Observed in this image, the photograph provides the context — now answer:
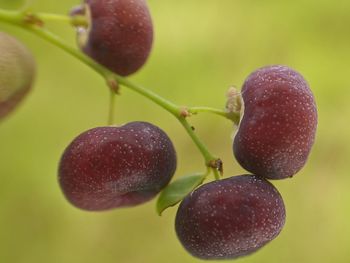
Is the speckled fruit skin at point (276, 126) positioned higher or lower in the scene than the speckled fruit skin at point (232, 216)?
higher

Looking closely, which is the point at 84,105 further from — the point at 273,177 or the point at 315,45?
the point at 273,177

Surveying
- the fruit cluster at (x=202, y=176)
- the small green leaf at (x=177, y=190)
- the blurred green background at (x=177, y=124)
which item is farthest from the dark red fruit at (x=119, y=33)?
the blurred green background at (x=177, y=124)

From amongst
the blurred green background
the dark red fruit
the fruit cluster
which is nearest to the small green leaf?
the fruit cluster

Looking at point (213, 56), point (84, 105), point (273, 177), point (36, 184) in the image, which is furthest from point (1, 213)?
point (273, 177)

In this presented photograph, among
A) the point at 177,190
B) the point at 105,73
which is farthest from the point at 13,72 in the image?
the point at 177,190

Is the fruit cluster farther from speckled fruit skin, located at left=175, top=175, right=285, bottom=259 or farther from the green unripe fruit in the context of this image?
the green unripe fruit

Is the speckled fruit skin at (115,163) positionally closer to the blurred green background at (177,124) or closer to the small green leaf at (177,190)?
the small green leaf at (177,190)
